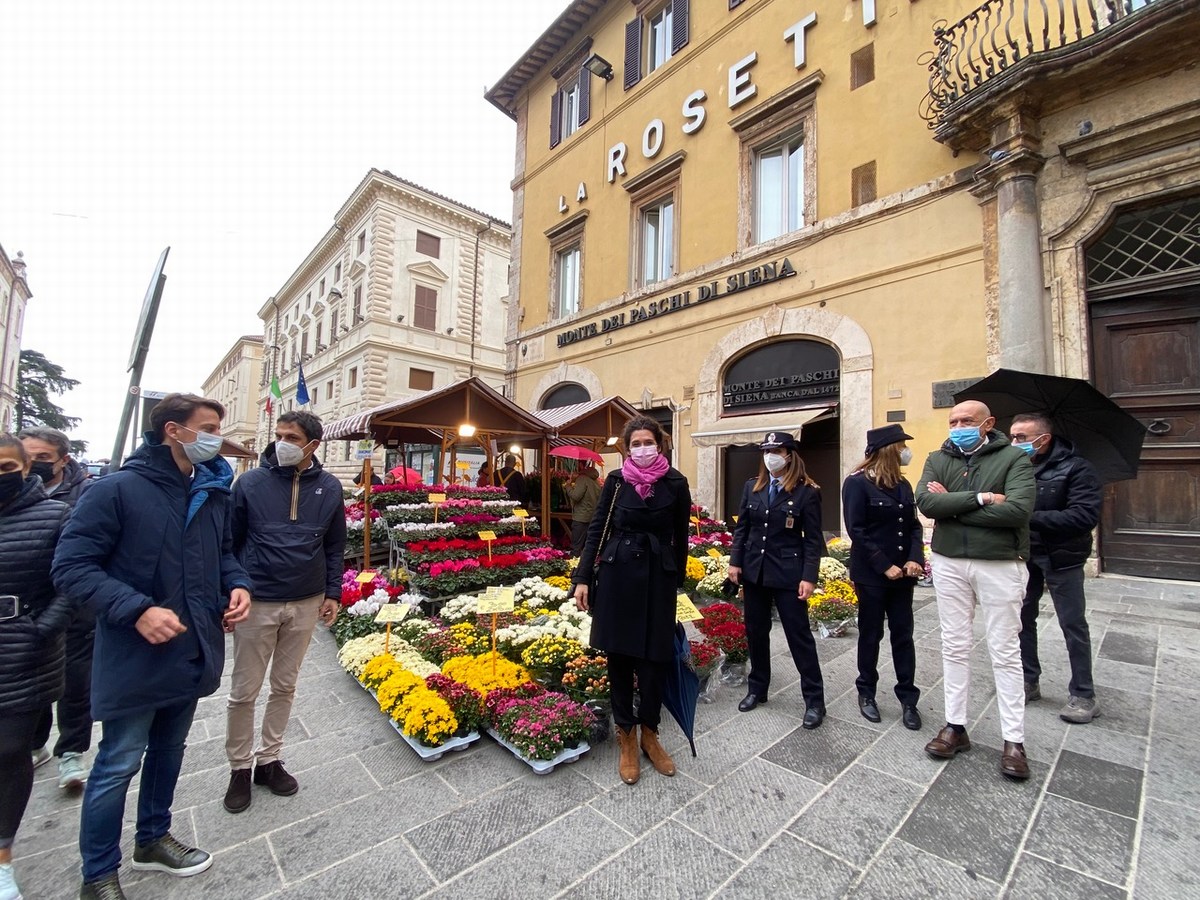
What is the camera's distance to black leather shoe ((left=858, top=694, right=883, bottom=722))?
11.8 feet

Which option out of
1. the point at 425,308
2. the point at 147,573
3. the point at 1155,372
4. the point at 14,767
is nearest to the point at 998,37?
the point at 1155,372

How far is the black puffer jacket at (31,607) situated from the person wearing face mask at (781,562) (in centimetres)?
368

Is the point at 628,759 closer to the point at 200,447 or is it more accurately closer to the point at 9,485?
the point at 200,447

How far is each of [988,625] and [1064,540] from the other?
1170 mm

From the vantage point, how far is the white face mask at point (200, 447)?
234cm

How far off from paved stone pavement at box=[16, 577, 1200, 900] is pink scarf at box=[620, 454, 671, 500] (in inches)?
62.6

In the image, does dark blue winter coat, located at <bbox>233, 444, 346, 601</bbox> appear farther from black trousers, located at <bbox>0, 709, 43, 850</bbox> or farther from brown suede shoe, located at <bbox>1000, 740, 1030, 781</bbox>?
brown suede shoe, located at <bbox>1000, 740, 1030, 781</bbox>

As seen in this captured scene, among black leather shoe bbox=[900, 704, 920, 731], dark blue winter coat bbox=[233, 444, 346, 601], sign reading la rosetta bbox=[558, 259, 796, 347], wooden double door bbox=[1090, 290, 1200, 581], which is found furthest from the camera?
sign reading la rosetta bbox=[558, 259, 796, 347]

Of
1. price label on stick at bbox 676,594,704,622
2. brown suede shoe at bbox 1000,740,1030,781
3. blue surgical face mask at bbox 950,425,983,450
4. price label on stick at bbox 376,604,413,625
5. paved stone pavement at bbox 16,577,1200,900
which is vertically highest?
blue surgical face mask at bbox 950,425,983,450

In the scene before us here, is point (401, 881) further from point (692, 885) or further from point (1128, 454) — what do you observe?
point (1128, 454)

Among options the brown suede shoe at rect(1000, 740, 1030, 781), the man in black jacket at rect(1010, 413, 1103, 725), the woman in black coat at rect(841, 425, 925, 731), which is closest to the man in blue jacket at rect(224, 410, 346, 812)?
the woman in black coat at rect(841, 425, 925, 731)

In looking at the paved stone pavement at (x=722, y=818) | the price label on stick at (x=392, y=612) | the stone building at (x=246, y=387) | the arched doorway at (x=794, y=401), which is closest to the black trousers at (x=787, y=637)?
the paved stone pavement at (x=722, y=818)

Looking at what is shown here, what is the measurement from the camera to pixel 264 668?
284 cm

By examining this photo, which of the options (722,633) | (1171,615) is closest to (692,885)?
(722,633)
